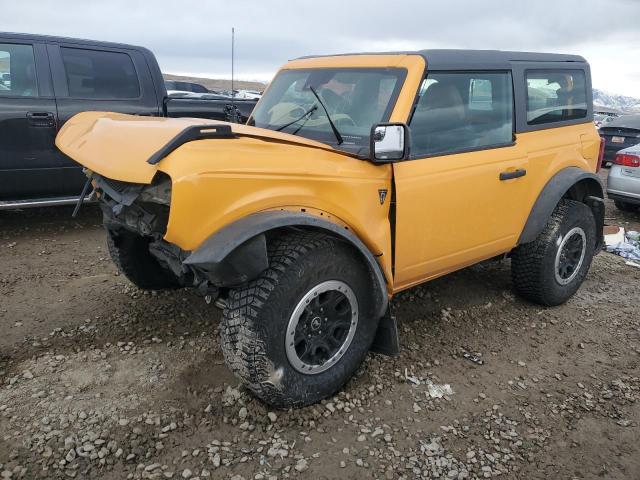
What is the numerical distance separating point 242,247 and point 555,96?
3.07 meters

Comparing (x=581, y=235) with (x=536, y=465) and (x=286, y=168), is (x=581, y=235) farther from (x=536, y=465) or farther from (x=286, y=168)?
(x=286, y=168)

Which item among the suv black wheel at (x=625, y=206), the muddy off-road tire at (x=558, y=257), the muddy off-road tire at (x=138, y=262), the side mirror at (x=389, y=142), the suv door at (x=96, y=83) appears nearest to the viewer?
the side mirror at (x=389, y=142)

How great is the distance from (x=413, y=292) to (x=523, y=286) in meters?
0.91

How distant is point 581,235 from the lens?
4430 mm

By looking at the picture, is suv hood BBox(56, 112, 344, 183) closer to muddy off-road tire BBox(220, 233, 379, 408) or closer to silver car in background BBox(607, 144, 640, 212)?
muddy off-road tire BBox(220, 233, 379, 408)

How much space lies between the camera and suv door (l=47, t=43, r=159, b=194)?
564 centimetres

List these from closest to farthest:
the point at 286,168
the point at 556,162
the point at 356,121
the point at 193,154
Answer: the point at 193,154, the point at 286,168, the point at 356,121, the point at 556,162

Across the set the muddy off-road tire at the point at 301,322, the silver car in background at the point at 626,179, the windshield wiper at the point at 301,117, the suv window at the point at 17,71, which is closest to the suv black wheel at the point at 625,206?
the silver car in background at the point at 626,179

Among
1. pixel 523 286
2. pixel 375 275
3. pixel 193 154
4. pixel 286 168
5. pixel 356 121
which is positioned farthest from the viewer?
pixel 523 286

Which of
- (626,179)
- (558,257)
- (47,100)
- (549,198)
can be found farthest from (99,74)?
(626,179)

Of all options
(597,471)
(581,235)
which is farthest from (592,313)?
(597,471)

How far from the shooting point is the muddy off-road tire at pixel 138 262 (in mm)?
3701

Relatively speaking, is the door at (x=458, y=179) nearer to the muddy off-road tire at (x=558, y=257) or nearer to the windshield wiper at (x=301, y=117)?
the muddy off-road tire at (x=558, y=257)

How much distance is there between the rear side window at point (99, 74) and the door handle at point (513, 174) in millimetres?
4535
